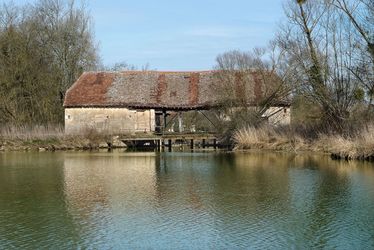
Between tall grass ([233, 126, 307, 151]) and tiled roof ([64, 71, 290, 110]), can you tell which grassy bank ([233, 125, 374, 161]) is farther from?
tiled roof ([64, 71, 290, 110])

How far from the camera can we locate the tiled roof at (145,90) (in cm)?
3703

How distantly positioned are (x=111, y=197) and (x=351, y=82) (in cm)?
1470

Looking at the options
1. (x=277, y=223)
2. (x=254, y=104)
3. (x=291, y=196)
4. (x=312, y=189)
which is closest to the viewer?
(x=277, y=223)

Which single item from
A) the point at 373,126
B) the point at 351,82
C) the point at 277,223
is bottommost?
the point at 277,223

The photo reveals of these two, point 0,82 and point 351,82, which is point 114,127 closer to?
point 0,82

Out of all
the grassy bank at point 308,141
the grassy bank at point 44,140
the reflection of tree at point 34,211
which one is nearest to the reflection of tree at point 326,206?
the grassy bank at point 308,141

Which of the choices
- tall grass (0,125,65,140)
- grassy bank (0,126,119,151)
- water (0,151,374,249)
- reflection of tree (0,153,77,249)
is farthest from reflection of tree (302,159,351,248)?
tall grass (0,125,65,140)

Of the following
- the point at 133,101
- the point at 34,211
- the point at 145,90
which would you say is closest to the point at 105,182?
the point at 34,211

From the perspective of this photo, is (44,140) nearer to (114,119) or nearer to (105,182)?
(114,119)

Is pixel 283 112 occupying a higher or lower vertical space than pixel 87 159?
higher

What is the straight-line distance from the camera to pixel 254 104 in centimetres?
3198

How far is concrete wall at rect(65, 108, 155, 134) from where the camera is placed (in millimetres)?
37250

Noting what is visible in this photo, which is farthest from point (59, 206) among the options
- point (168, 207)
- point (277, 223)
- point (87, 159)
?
point (87, 159)

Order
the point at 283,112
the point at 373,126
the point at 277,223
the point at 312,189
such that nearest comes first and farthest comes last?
the point at 277,223
the point at 312,189
the point at 373,126
the point at 283,112
